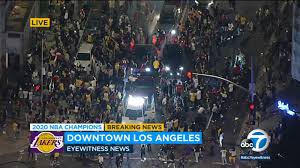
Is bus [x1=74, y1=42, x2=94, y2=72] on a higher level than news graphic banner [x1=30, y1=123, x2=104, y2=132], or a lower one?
higher

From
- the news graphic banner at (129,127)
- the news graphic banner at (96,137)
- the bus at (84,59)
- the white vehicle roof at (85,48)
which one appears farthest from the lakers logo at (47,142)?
the white vehicle roof at (85,48)

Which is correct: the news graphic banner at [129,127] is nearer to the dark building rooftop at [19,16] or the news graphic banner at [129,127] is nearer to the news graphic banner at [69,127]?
the news graphic banner at [69,127]

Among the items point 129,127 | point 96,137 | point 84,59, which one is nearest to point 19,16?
point 84,59

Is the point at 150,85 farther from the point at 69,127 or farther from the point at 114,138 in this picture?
the point at 114,138

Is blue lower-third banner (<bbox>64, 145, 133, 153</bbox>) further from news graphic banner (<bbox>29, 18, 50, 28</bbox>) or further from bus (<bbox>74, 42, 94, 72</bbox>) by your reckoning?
bus (<bbox>74, 42, 94, 72</bbox>)

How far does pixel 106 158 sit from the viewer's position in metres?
58.4

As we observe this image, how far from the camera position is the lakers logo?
180ft

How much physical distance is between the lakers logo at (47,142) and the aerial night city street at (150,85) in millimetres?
65

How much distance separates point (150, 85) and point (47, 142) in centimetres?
1295

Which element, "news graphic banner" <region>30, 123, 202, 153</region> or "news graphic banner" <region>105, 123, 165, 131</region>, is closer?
Answer: "news graphic banner" <region>30, 123, 202, 153</region>

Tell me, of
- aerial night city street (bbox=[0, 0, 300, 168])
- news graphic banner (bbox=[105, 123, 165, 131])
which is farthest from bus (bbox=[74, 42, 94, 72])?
news graphic banner (bbox=[105, 123, 165, 131])

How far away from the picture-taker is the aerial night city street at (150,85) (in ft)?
183

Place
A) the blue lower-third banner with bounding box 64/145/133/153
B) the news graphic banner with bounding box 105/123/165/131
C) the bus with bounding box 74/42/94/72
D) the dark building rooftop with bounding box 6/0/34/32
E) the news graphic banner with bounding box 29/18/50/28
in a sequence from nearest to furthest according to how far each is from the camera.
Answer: the blue lower-third banner with bounding box 64/145/133/153
the news graphic banner with bounding box 105/123/165/131
the news graphic banner with bounding box 29/18/50/28
the bus with bounding box 74/42/94/72
the dark building rooftop with bounding box 6/0/34/32

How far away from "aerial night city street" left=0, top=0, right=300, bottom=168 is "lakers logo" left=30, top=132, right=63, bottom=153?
0.07m
